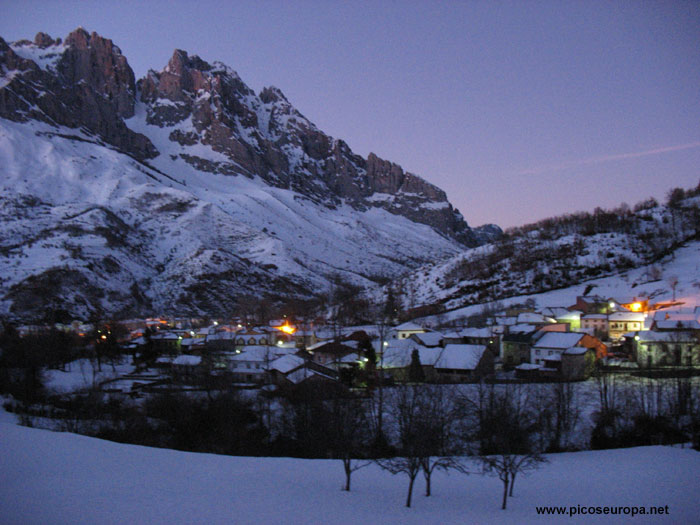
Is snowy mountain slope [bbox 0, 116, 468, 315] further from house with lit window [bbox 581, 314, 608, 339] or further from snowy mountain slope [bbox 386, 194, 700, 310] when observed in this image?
house with lit window [bbox 581, 314, 608, 339]

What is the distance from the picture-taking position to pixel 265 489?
45.3 ft

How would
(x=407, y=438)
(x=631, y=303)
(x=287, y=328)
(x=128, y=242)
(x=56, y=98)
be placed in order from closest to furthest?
(x=407, y=438) → (x=631, y=303) → (x=287, y=328) → (x=128, y=242) → (x=56, y=98)

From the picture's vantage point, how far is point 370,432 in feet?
73.2

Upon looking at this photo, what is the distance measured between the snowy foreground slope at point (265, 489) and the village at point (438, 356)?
10929mm

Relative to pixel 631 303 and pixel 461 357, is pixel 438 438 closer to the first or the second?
pixel 461 357

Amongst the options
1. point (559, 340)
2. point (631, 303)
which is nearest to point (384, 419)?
point (559, 340)

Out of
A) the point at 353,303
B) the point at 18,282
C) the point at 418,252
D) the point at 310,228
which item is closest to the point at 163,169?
the point at 310,228

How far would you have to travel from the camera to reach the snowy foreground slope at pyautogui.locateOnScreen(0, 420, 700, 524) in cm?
1140

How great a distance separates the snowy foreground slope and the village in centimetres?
1093

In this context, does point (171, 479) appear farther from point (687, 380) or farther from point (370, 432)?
point (687, 380)

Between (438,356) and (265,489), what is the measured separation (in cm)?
2335

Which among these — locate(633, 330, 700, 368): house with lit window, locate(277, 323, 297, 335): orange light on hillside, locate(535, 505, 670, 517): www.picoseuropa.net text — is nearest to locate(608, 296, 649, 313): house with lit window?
locate(633, 330, 700, 368): house with lit window

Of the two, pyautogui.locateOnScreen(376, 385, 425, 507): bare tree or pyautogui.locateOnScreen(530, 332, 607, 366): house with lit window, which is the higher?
pyautogui.locateOnScreen(530, 332, 607, 366): house with lit window

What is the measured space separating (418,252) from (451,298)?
124 m
